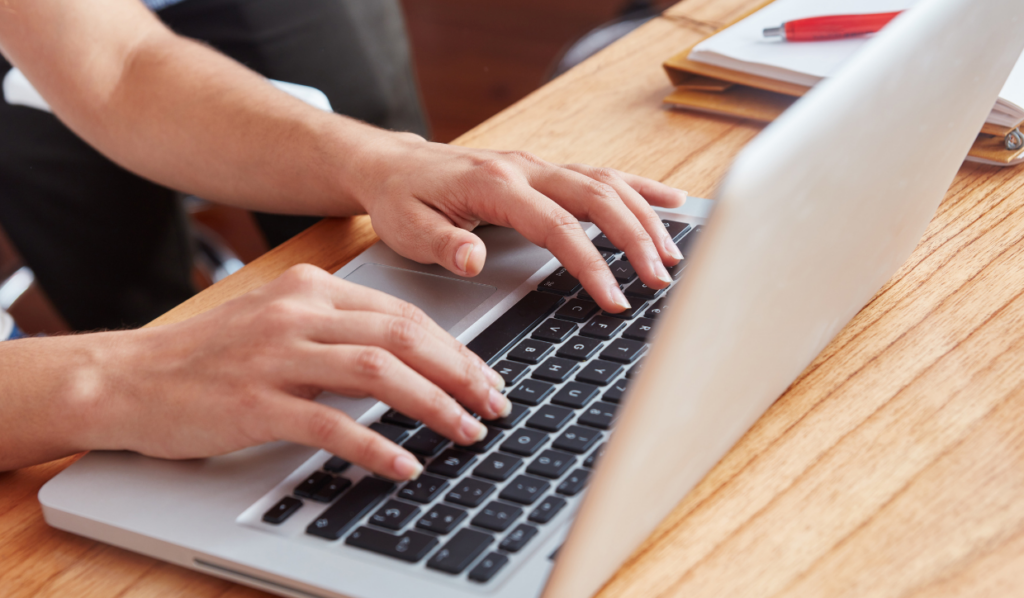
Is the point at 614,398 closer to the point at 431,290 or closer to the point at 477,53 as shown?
the point at 431,290

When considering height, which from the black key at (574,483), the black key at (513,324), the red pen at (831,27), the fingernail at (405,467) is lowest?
the black key at (574,483)

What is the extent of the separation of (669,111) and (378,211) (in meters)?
0.32

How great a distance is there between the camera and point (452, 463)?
453mm

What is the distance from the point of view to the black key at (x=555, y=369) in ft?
1.66

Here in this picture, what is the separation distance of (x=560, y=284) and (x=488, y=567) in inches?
10.2

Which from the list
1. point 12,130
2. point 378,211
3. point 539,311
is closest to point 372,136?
point 378,211

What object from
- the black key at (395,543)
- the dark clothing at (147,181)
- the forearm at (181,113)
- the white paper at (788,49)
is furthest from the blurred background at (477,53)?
the black key at (395,543)

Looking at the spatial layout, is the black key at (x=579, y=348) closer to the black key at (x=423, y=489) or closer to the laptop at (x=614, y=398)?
the laptop at (x=614, y=398)

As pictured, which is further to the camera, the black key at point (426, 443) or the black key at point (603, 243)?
the black key at point (603, 243)

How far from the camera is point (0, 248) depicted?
8.01ft

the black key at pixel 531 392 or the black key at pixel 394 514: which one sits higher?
the black key at pixel 394 514

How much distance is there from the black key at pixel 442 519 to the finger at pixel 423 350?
2.6 inches

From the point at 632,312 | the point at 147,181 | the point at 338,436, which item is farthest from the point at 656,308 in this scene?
the point at 147,181

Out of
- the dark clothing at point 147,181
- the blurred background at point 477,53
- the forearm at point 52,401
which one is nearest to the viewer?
the forearm at point 52,401
